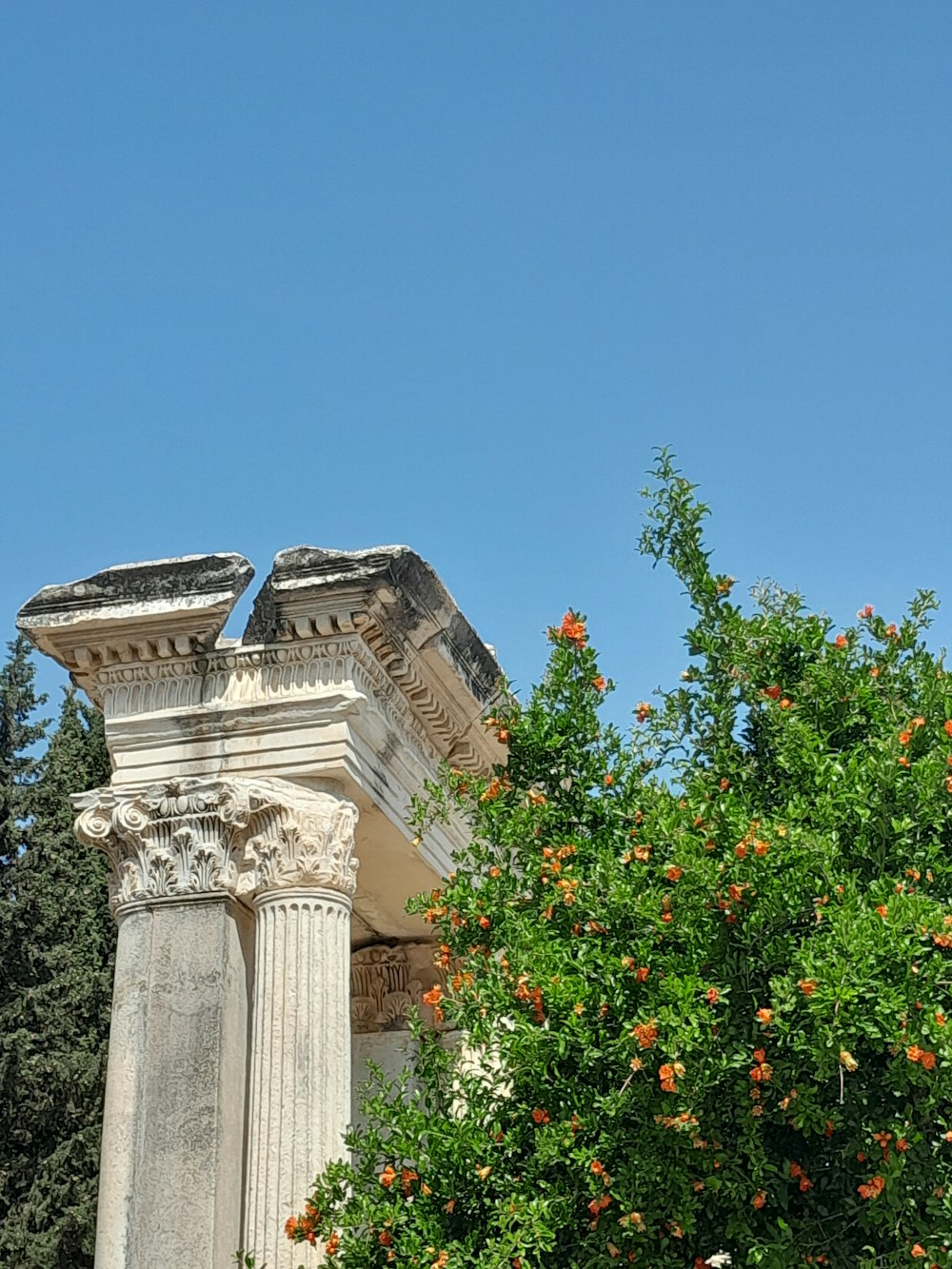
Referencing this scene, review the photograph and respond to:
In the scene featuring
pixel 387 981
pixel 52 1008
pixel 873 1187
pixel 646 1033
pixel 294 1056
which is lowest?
pixel 873 1187

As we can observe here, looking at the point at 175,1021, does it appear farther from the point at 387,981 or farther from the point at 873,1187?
the point at 873,1187

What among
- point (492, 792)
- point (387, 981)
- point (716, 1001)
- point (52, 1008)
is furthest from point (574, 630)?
point (52, 1008)

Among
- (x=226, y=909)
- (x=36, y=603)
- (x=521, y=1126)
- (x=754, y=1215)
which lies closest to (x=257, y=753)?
(x=226, y=909)

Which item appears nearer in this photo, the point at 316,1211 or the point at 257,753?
the point at 316,1211

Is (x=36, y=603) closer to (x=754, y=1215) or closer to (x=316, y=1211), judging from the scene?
(x=316, y=1211)

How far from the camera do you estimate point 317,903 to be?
389 inches

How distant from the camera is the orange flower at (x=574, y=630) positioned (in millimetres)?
9180

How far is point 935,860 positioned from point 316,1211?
139 inches

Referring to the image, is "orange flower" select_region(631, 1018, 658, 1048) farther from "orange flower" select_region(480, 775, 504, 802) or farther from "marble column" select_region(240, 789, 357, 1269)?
"marble column" select_region(240, 789, 357, 1269)

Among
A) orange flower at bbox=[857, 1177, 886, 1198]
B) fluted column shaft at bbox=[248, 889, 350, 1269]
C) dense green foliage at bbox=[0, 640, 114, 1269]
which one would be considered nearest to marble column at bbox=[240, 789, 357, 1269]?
fluted column shaft at bbox=[248, 889, 350, 1269]

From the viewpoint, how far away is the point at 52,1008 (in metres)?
21.0

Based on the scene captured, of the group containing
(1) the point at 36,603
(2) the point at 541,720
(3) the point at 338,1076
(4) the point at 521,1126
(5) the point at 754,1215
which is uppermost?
(1) the point at 36,603

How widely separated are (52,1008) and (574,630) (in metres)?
14.0

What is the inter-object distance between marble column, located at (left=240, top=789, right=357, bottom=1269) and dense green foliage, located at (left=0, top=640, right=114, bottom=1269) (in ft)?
37.4
